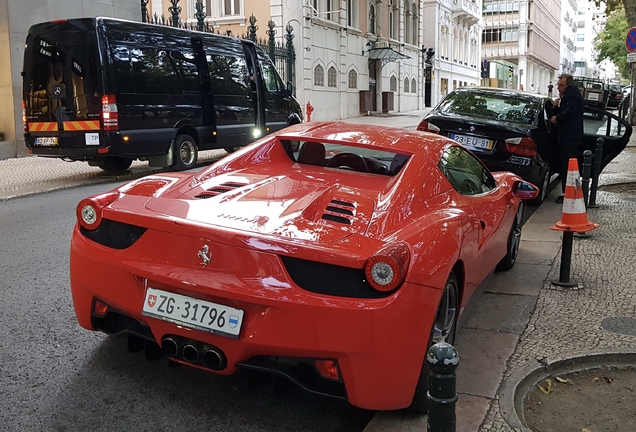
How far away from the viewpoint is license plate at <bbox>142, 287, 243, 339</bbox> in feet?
8.98

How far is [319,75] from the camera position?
3003 centimetres

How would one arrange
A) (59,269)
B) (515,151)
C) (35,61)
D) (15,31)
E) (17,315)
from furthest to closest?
1. (15,31)
2. (35,61)
3. (515,151)
4. (59,269)
5. (17,315)

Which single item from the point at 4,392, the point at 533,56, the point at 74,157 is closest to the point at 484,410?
the point at 4,392

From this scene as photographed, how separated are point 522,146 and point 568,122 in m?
0.94

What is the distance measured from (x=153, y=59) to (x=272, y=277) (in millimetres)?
9476

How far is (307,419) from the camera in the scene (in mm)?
3068

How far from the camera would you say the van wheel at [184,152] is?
39.3 feet

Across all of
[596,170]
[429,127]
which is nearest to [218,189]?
[429,127]

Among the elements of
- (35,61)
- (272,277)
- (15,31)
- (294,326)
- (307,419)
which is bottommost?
(307,419)

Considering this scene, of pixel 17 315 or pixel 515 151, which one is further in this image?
pixel 515 151

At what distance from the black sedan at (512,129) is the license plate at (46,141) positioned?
625 cm

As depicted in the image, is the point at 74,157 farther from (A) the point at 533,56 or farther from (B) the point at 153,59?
(A) the point at 533,56

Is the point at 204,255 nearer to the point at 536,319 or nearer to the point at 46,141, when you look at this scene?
the point at 536,319

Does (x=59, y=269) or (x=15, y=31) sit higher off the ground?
(x=15, y=31)
